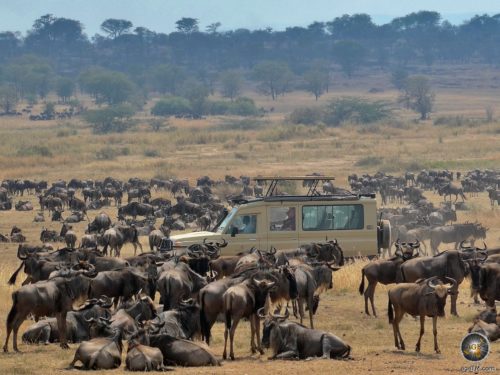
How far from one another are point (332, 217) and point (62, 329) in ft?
28.5

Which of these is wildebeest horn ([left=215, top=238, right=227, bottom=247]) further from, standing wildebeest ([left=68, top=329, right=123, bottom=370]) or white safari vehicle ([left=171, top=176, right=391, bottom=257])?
standing wildebeest ([left=68, top=329, right=123, bottom=370])

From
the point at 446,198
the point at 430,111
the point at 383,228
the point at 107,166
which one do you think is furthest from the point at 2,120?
the point at 383,228

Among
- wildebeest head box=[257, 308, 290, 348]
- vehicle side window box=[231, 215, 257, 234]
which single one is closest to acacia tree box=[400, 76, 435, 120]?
vehicle side window box=[231, 215, 257, 234]

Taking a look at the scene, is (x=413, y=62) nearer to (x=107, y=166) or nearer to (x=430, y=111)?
(x=430, y=111)

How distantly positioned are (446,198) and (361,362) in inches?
1409

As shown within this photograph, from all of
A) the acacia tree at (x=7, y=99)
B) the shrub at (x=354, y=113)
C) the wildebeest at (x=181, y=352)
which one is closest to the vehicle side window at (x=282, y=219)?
the wildebeest at (x=181, y=352)

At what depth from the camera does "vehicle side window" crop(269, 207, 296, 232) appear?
2327 centimetres

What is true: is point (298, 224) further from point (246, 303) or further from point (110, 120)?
point (110, 120)

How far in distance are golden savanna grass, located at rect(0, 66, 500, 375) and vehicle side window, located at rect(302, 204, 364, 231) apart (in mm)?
951

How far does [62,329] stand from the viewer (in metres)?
16.0

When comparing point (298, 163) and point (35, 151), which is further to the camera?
point (35, 151)

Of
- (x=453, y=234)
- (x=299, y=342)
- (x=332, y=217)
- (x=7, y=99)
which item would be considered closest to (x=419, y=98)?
(x=7, y=99)

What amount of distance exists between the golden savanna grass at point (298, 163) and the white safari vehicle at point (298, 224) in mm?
768

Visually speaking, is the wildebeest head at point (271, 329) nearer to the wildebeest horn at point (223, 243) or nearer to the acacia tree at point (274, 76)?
the wildebeest horn at point (223, 243)
